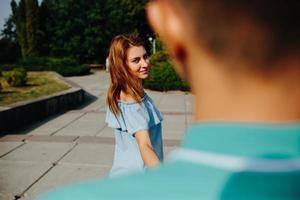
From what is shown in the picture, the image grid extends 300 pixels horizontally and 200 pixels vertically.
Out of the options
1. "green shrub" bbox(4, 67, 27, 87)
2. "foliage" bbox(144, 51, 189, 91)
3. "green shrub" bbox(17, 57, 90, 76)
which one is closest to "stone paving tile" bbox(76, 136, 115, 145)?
"green shrub" bbox(4, 67, 27, 87)

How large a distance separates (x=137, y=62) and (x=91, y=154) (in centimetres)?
384

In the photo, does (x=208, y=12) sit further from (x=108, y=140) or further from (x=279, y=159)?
(x=108, y=140)

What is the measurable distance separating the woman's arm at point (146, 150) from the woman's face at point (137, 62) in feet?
2.01

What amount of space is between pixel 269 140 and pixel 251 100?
0.23ft

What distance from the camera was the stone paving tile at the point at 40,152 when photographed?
639 cm

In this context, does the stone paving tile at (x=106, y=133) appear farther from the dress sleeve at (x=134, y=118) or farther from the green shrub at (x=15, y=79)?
the green shrub at (x=15, y=79)

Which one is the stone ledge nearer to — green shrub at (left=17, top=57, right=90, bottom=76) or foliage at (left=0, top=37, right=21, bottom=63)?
green shrub at (left=17, top=57, right=90, bottom=76)

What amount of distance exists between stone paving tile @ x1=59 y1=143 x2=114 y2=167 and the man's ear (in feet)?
18.2

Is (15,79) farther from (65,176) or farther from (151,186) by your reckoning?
(151,186)

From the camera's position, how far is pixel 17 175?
18.4 ft

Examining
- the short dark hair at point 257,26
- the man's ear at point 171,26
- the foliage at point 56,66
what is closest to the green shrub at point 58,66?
the foliage at point 56,66

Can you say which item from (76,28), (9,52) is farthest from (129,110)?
(9,52)

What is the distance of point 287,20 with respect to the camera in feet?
1.93

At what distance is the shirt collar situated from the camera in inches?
21.8
